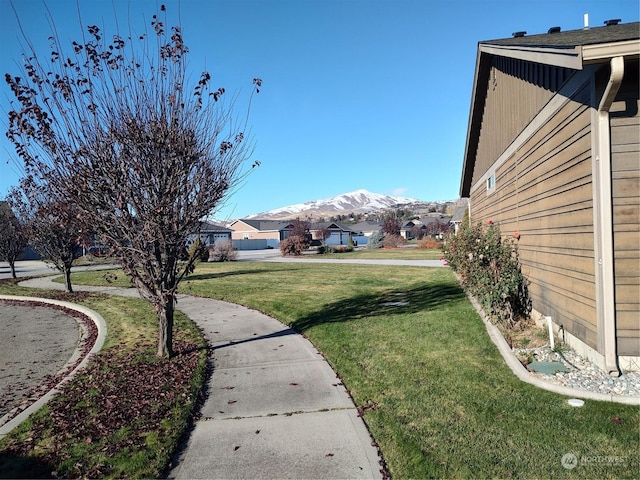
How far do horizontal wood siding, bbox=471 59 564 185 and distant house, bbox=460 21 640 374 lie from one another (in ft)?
0.21

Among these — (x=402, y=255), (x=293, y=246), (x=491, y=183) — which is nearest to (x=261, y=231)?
(x=293, y=246)

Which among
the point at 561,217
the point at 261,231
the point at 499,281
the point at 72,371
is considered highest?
the point at 261,231

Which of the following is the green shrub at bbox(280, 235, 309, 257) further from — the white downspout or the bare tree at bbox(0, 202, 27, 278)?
the white downspout

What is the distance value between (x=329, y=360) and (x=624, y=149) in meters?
4.51

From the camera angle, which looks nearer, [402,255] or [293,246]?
[402,255]

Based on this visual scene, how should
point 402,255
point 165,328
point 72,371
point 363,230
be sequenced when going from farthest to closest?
point 363,230, point 402,255, point 165,328, point 72,371

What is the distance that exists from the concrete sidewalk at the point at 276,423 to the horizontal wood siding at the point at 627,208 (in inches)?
125

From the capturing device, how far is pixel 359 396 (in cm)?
481

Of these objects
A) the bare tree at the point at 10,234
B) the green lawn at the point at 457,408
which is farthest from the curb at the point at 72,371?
the bare tree at the point at 10,234

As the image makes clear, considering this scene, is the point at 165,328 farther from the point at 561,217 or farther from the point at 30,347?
the point at 561,217

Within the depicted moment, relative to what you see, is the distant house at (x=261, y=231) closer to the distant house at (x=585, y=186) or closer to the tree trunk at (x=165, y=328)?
the tree trunk at (x=165, y=328)

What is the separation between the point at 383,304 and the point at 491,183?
487cm

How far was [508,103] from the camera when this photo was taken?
31.4 ft

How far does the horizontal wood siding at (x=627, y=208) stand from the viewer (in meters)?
4.68
